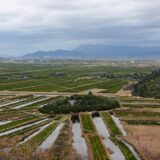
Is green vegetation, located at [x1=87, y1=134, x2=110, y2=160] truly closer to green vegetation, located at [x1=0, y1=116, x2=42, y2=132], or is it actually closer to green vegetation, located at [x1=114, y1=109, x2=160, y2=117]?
green vegetation, located at [x1=0, y1=116, x2=42, y2=132]

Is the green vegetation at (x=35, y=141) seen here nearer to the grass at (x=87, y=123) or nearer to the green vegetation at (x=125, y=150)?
the grass at (x=87, y=123)

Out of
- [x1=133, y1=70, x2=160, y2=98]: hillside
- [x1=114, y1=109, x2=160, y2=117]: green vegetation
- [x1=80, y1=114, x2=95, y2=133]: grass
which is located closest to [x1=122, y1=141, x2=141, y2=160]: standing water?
[x1=80, y1=114, x2=95, y2=133]: grass

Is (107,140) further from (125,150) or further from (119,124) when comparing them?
(119,124)

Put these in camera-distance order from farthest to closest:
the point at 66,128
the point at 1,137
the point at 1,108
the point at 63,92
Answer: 1. the point at 63,92
2. the point at 1,108
3. the point at 66,128
4. the point at 1,137

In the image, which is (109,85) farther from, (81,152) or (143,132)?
(81,152)

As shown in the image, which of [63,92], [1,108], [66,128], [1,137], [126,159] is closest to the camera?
[126,159]

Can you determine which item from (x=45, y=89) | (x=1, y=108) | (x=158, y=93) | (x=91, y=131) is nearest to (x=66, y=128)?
(x=91, y=131)

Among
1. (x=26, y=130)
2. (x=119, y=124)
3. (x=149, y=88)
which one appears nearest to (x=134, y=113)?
(x=119, y=124)

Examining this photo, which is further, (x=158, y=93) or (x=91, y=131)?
(x=158, y=93)
